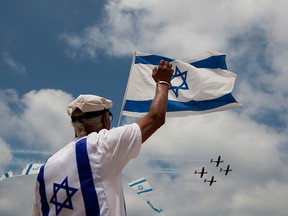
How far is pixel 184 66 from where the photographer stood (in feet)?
39.0

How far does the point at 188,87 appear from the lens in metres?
11.2

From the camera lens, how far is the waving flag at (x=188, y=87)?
10688 millimetres

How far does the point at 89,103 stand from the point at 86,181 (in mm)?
767

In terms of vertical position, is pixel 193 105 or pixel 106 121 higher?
pixel 193 105

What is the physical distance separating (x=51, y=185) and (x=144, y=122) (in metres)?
1.02

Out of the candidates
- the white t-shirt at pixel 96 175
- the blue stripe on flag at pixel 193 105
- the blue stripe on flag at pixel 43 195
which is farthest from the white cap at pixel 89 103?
the blue stripe on flag at pixel 193 105

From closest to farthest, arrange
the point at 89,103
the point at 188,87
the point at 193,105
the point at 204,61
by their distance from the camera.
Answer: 1. the point at 89,103
2. the point at 193,105
3. the point at 188,87
4. the point at 204,61

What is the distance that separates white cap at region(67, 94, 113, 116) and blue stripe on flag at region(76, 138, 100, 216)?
0.36 m

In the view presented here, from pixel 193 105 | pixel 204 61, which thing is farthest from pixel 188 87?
pixel 204 61

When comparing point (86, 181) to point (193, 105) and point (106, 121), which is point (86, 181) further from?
point (193, 105)

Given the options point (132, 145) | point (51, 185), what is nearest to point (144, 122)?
point (132, 145)

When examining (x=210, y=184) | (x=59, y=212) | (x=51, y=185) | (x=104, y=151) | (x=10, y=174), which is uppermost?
(x=210, y=184)

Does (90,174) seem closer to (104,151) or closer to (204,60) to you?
(104,151)

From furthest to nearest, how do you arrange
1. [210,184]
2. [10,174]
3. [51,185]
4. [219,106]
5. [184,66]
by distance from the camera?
[210,184] → [10,174] → [184,66] → [219,106] → [51,185]
